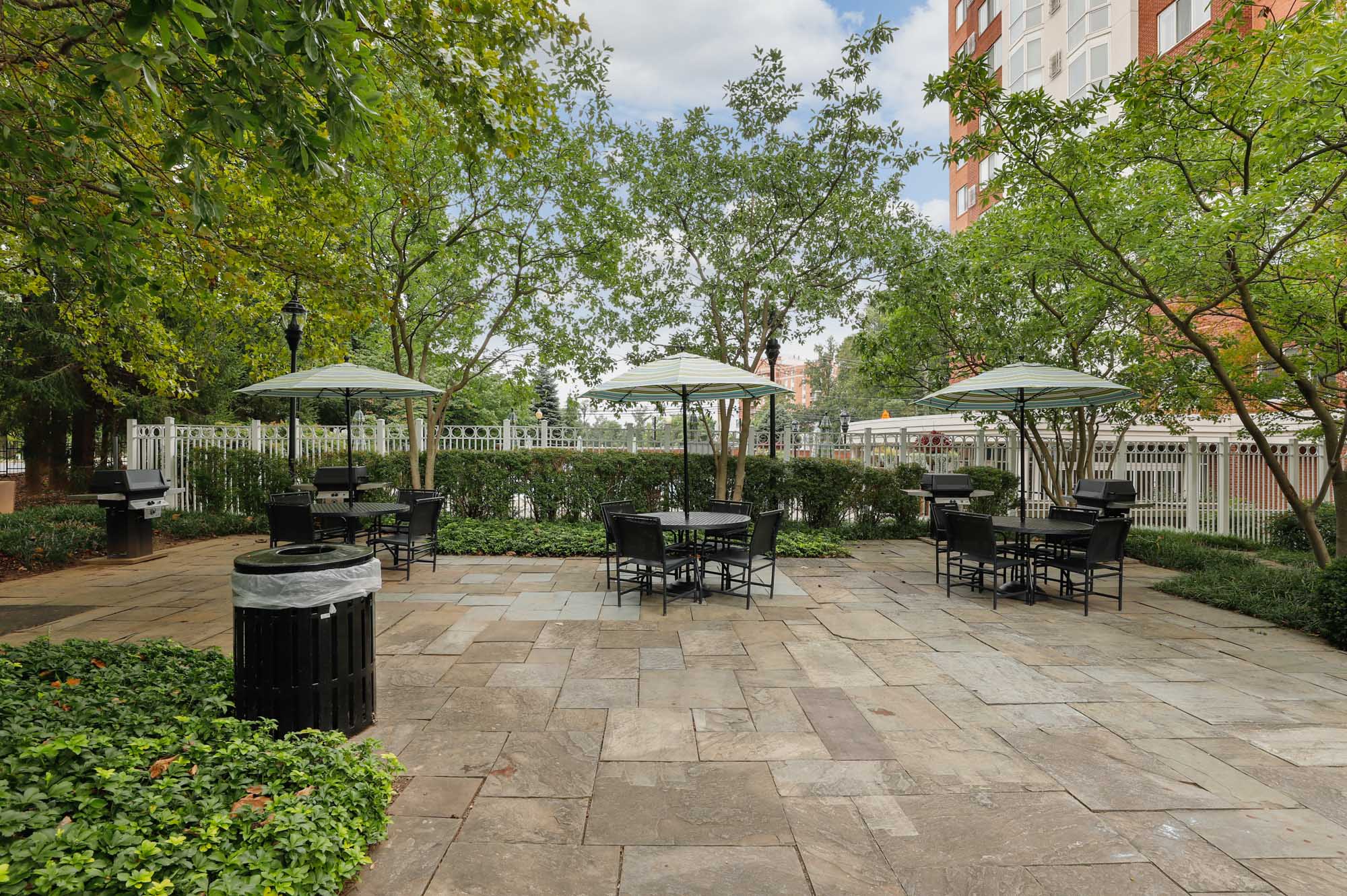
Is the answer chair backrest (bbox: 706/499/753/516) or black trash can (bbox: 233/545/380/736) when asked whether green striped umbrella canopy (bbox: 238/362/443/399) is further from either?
black trash can (bbox: 233/545/380/736)

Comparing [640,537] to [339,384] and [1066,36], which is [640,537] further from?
[1066,36]

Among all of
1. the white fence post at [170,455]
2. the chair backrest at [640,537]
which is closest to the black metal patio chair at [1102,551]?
the chair backrest at [640,537]

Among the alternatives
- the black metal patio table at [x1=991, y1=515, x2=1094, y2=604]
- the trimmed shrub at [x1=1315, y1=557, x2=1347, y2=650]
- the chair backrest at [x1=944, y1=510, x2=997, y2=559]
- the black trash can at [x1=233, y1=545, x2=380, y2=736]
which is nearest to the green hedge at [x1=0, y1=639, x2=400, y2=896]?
the black trash can at [x1=233, y1=545, x2=380, y2=736]

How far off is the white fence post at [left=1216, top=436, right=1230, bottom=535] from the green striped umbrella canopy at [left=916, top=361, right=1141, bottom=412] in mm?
5729

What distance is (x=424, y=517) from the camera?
746 cm

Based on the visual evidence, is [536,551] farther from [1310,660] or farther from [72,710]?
[1310,660]

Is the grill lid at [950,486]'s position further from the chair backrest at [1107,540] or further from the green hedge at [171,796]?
the green hedge at [171,796]

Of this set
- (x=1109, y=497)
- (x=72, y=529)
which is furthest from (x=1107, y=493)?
(x=72, y=529)

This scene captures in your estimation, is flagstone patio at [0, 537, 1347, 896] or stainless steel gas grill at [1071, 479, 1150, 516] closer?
Result: flagstone patio at [0, 537, 1347, 896]

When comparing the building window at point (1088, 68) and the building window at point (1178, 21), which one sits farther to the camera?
the building window at point (1088, 68)

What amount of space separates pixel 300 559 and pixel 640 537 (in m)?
3.17

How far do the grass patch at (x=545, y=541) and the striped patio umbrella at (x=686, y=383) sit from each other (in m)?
2.54

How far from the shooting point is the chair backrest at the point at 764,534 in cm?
621

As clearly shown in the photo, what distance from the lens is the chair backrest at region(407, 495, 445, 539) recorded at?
734 centimetres
